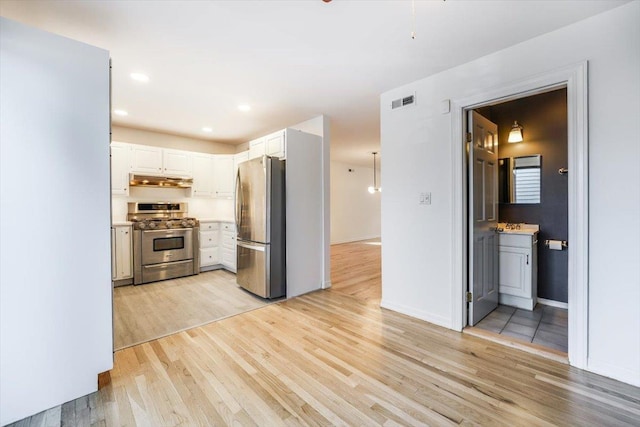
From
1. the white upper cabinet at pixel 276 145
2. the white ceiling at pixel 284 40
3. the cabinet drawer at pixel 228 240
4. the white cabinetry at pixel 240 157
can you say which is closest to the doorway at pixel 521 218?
the white ceiling at pixel 284 40

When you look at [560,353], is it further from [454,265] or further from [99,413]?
[99,413]

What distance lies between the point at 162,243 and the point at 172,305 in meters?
1.52

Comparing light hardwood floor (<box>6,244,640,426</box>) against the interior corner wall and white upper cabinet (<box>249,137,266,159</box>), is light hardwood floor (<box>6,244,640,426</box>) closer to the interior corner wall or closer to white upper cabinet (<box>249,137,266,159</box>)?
white upper cabinet (<box>249,137,266,159</box>)

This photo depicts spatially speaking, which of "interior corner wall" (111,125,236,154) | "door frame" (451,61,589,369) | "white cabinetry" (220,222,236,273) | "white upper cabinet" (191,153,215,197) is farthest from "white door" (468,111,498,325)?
"interior corner wall" (111,125,236,154)

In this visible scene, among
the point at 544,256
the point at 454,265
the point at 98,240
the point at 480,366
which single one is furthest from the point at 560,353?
the point at 98,240

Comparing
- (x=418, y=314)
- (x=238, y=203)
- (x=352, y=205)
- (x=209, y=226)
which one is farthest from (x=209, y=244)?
(x=352, y=205)

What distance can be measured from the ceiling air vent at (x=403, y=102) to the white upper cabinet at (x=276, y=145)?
4.78 ft

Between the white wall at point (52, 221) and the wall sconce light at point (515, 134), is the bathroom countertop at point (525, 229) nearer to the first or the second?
the wall sconce light at point (515, 134)

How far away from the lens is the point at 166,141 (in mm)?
5074

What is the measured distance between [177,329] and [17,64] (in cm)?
237

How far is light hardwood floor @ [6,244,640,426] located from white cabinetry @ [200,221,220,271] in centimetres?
257

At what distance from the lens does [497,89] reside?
7.78 feet

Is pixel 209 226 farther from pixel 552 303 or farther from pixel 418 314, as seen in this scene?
pixel 552 303

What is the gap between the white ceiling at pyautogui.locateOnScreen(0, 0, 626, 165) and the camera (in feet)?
6.05
